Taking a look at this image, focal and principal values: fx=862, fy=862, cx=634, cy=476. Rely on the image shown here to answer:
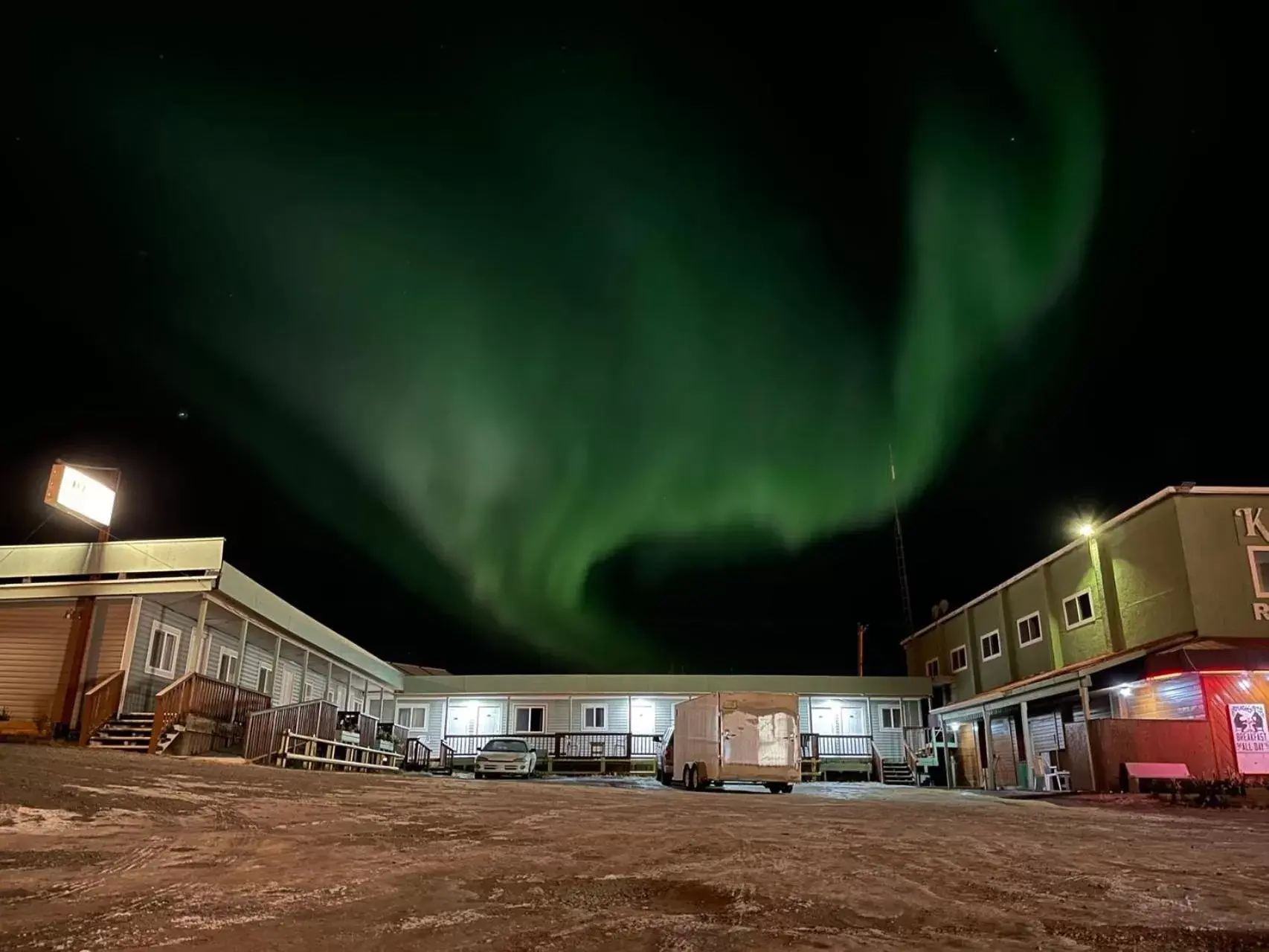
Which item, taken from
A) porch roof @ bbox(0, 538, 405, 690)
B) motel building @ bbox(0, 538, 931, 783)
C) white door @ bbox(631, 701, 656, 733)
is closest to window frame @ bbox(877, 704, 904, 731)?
motel building @ bbox(0, 538, 931, 783)

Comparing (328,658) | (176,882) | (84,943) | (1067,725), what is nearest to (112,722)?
(328,658)

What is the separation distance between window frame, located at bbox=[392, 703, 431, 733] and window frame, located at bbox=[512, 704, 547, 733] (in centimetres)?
383

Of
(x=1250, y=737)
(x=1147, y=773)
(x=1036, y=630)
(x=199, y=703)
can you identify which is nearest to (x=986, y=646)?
(x=1036, y=630)

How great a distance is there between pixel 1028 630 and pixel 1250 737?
34.7 ft

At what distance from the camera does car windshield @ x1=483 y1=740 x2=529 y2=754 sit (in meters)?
29.6

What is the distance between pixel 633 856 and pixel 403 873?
206 centimetres

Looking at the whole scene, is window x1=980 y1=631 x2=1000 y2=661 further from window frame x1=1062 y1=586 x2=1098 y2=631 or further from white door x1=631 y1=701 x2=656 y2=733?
white door x1=631 y1=701 x2=656 y2=733

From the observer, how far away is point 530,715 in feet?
125

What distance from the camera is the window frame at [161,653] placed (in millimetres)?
Answer: 21378

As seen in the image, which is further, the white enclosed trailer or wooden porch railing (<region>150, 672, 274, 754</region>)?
the white enclosed trailer

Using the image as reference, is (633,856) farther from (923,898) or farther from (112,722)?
(112,722)

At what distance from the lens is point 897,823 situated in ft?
36.9

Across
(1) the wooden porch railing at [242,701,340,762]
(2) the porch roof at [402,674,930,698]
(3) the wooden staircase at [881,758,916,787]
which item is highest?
(2) the porch roof at [402,674,930,698]

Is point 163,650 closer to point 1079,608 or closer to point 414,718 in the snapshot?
point 414,718
